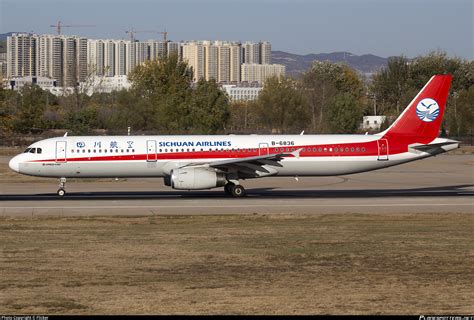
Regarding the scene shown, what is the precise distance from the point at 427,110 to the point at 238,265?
2444 centimetres

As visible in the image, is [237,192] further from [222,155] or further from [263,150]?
[263,150]

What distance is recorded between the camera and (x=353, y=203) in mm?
38312

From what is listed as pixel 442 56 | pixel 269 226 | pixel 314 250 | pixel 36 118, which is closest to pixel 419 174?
pixel 269 226

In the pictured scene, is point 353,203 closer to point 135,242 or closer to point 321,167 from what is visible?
point 321,167

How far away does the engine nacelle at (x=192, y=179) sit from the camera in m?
39.4

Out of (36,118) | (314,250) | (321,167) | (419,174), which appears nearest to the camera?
(314,250)

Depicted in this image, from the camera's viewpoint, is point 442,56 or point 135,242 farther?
point 442,56

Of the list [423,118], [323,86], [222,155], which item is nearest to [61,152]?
[222,155]

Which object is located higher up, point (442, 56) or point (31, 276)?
point (442, 56)

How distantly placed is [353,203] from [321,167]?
4.38 meters

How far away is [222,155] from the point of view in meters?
42.0

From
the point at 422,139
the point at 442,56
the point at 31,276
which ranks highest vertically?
the point at 442,56

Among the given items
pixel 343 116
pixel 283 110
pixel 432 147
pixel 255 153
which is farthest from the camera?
pixel 283 110

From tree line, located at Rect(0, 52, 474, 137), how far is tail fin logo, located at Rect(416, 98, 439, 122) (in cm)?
3575
